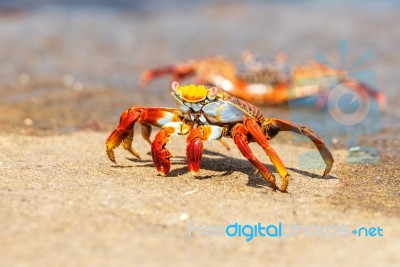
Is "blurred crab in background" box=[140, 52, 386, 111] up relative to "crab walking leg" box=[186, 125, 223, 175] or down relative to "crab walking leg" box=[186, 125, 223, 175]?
up

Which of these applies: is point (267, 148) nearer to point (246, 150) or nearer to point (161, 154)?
point (246, 150)

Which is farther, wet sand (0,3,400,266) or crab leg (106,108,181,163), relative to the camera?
crab leg (106,108,181,163)

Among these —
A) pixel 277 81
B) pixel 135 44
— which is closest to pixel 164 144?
pixel 277 81

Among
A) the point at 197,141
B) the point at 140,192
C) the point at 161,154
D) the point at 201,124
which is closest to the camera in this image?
the point at 140,192

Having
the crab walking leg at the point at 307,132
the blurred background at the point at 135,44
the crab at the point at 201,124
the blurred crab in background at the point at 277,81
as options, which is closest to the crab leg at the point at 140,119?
the crab at the point at 201,124

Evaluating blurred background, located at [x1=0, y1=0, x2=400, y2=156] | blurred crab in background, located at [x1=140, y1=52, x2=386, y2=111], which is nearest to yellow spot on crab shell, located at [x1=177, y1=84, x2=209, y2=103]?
blurred background, located at [x1=0, y1=0, x2=400, y2=156]

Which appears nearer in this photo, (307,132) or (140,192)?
(140,192)

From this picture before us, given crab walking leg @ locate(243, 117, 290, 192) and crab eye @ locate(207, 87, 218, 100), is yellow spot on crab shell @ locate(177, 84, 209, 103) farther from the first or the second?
crab walking leg @ locate(243, 117, 290, 192)
